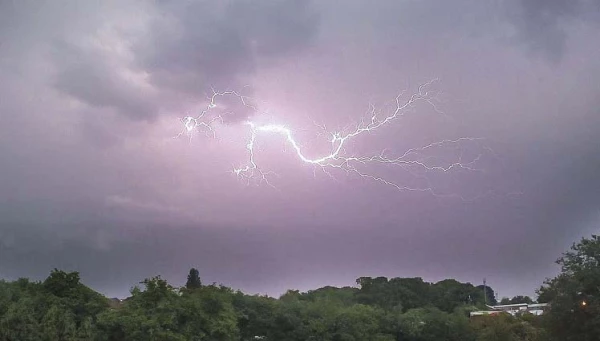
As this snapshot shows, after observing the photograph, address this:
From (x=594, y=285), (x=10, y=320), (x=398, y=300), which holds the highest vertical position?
(x=398, y=300)

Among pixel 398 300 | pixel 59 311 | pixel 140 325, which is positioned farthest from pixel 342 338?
pixel 398 300

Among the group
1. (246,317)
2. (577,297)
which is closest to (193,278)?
(246,317)

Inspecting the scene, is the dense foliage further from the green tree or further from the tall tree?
the tall tree

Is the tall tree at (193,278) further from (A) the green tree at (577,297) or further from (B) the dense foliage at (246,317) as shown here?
(A) the green tree at (577,297)

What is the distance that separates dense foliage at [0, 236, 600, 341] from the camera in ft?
79.5

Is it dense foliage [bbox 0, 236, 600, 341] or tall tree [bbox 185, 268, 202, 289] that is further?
tall tree [bbox 185, 268, 202, 289]

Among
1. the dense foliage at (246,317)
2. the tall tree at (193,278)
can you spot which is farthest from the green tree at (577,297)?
the tall tree at (193,278)

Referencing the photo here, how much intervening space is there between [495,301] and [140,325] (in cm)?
8909

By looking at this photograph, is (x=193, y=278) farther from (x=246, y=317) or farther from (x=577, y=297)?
(x=577, y=297)

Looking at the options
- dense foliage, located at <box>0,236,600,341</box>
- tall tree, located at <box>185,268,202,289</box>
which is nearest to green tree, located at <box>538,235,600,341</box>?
dense foliage, located at <box>0,236,600,341</box>

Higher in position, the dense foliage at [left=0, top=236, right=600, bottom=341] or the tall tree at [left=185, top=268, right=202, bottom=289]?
the tall tree at [left=185, top=268, right=202, bottom=289]

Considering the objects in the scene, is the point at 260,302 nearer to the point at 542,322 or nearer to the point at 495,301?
the point at 542,322

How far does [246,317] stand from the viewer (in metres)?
38.1

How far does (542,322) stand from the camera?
25.3 m
